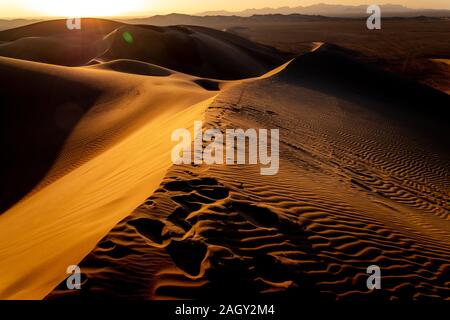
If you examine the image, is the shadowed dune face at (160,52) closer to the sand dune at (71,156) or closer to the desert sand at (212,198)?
the sand dune at (71,156)

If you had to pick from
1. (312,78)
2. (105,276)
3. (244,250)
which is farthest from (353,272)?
(312,78)

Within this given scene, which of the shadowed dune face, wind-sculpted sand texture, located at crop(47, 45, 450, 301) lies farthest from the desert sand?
the shadowed dune face

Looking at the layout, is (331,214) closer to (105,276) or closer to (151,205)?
(151,205)

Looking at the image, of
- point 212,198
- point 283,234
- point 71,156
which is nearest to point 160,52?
point 71,156

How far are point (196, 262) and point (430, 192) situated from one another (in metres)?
7.71

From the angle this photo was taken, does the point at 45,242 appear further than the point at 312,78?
No

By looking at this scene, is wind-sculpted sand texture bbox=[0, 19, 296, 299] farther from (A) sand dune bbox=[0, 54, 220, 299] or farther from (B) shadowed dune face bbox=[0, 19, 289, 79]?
(B) shadowed dune face bbox=[0, 19, 289, 79]

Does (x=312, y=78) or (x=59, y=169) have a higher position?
(x=312, y=78)

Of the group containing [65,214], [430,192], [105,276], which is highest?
[105,276]

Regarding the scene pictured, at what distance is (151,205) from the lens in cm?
478

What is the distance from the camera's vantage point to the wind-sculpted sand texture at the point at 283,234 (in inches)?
145

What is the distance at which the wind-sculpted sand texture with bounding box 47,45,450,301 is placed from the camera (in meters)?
3.68

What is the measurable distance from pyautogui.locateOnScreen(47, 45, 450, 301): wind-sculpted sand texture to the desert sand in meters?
0.02

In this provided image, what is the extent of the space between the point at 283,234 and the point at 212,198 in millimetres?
1111
